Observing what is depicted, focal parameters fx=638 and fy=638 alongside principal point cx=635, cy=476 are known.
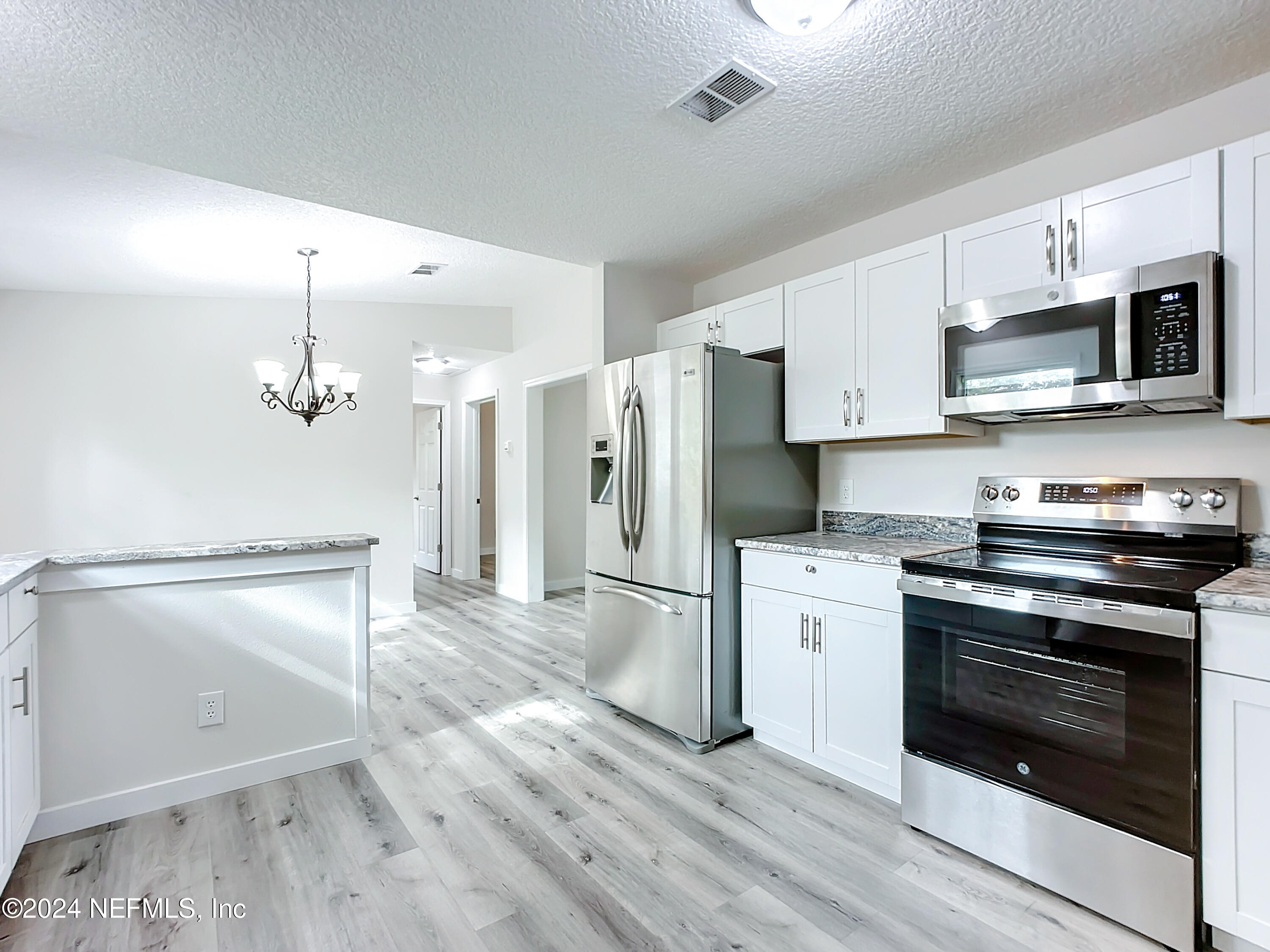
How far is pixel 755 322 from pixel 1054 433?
140 centimetres

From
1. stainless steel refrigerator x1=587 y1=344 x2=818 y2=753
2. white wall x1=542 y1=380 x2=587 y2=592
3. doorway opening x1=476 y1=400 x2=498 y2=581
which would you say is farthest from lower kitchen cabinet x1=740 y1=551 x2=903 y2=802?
doorway opening x1=476 y1=400 x2=498 y2=581

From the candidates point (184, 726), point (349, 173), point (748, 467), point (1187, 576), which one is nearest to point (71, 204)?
point (349, 173)

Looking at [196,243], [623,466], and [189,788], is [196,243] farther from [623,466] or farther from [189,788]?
[189,788]

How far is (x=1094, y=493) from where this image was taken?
2.24 metres

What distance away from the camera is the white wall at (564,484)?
6582mm

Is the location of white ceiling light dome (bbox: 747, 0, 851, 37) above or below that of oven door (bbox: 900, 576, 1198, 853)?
above

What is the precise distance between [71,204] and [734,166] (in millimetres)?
3164

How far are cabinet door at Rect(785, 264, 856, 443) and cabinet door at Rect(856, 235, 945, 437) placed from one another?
0.05 m

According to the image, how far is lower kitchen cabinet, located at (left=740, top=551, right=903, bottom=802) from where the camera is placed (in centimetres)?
233

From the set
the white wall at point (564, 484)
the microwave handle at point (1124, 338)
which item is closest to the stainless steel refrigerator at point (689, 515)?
the microwave handle at point (1124, 338)

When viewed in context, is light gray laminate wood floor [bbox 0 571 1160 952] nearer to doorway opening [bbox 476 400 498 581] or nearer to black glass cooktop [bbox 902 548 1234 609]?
black glass cooktop [bbox 902 548 1234 609]

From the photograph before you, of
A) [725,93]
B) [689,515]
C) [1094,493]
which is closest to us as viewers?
[725,93]

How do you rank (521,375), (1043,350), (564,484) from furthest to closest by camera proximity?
(564,484) → (521,375) → (1043,350)

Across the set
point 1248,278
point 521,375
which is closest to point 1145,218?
point 1248,278
